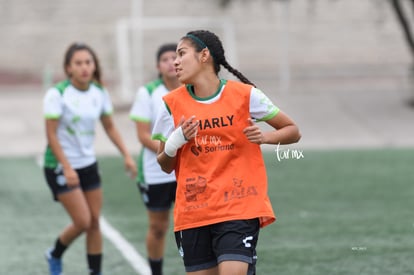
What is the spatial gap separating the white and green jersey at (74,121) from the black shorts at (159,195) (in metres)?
0.64

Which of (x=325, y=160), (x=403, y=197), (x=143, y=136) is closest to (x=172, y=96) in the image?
(x=143, y=136)

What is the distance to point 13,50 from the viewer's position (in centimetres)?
3716

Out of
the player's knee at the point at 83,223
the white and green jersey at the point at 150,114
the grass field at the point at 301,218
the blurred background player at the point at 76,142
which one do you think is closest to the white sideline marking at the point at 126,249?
the grass field at the point at 301,218

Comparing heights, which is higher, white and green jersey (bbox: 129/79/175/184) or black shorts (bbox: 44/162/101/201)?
white and green jersey (bbox: 129/79/175/184)

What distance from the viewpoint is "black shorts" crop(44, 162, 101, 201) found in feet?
26.1

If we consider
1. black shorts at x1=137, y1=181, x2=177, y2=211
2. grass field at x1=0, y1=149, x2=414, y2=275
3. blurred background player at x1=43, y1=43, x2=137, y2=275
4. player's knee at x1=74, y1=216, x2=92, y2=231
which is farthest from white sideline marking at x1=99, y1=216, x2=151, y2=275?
black shorts at x1=137, y1=181, x2=177, y2=211

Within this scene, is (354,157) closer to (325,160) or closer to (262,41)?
(325,160)

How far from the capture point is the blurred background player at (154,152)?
25.5ft

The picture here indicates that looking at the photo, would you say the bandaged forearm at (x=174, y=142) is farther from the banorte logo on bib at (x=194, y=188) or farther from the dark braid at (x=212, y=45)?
the dark braid at (x=212, y=45)

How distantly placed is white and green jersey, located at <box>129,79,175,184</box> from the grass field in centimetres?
114

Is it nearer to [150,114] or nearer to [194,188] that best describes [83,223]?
[150,114]

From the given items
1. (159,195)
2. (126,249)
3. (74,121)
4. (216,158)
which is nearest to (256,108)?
(216,158)

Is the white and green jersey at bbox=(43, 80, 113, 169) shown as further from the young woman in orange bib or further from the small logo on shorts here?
the small logo on shorts

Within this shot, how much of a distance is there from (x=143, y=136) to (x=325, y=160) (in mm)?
10667
